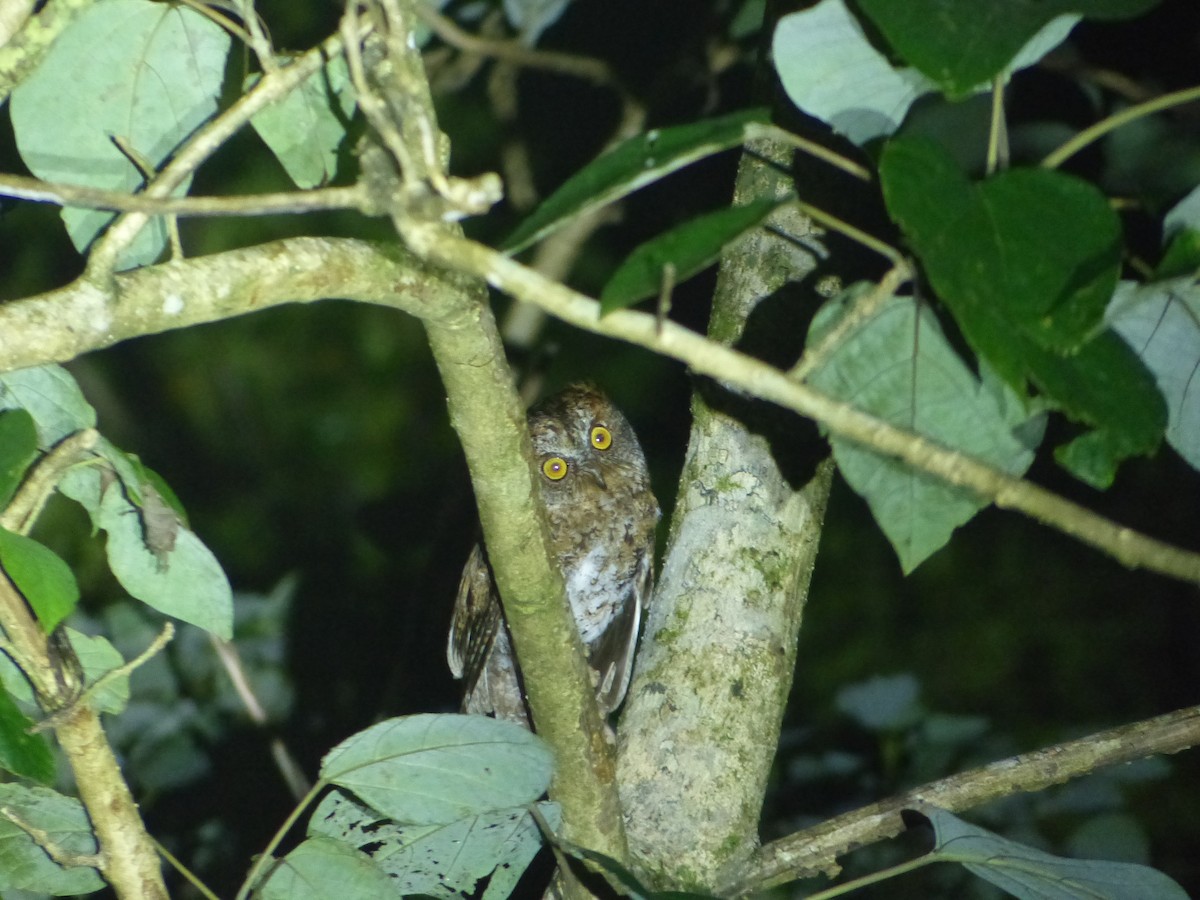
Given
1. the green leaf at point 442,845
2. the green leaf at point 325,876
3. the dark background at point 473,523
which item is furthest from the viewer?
the dark background at point 473,523

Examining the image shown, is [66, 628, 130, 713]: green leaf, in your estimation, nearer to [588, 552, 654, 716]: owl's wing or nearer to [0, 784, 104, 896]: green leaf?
[0, 784, 104, 896]: green leaf

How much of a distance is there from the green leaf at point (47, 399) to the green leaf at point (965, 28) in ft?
2.75

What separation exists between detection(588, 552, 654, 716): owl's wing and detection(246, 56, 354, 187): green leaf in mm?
1792

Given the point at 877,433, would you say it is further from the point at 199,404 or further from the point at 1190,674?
the point at 199,404

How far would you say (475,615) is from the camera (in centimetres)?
251

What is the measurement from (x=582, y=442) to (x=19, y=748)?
1901 millimetres

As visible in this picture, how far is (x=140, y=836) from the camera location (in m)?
1.13

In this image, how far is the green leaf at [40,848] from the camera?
121 centimetres

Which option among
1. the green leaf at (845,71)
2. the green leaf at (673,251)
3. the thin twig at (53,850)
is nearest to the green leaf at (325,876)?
the thin twig at (53,850)

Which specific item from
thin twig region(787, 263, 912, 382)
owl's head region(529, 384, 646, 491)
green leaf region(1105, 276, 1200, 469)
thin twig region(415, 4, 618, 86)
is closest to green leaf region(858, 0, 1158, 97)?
thin twig region(787, 263, 912, 382)

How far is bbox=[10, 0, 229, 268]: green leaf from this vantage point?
1.04m

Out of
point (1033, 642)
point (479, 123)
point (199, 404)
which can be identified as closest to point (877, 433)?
point (1033, 642)

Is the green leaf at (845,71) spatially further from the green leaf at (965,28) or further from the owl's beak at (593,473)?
the owl's beak at (593,473)

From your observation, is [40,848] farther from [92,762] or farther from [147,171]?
[147,171]
